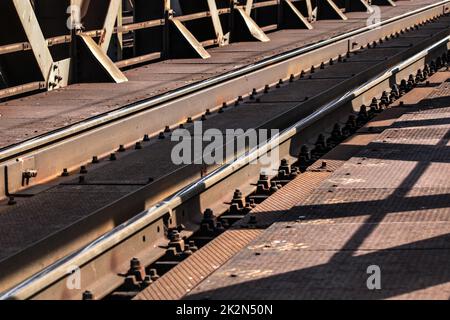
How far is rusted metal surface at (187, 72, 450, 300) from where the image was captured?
6.17m

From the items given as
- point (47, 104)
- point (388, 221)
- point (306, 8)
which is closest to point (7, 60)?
point (47, 104)

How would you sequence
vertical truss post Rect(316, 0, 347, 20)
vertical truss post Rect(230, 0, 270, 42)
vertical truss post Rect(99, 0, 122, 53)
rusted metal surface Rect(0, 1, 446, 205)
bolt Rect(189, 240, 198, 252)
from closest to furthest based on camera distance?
1. bolt Rect(189, 240, 198, 252)
2. rusted metal surface Rect(0, 1, 446, 205)
3. vertical truss post Rect(99, 0, 122, 53)
4. vertical truss post Rect(230, 0, 270, 42)
5. vertical truss post Rect(316, 0, 347, 20)

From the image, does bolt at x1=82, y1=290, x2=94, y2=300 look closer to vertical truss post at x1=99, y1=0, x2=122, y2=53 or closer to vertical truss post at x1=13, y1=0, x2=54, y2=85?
vertical truss post at x1=13, y1=0, x2=54, y2=85

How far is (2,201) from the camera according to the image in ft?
28.7

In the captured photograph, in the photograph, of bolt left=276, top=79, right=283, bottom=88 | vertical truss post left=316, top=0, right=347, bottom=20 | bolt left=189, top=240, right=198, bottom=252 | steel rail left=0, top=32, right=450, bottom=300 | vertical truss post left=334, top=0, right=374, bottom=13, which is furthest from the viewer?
vertical truss post left=334, top=0, right=374, bottom=13

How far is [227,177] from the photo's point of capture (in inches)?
374

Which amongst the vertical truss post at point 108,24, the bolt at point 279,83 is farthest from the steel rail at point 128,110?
the vertical truss post at point 108,24

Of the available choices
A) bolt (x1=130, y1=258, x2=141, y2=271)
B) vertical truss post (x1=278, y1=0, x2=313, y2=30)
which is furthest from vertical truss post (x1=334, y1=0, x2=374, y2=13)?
bolt (x1=130, y1=258, x2=141, y2=271)

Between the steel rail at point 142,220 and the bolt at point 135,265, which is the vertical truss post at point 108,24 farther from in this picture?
the bolt at point 135,265

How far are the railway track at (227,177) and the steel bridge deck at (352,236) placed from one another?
0.33 m

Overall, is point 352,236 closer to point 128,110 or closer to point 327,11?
point 128,110

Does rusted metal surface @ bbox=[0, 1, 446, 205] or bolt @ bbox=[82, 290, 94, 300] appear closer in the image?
bolt @ bbox=[82, 290, 94, 300]

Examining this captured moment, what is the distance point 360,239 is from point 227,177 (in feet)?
7.95
